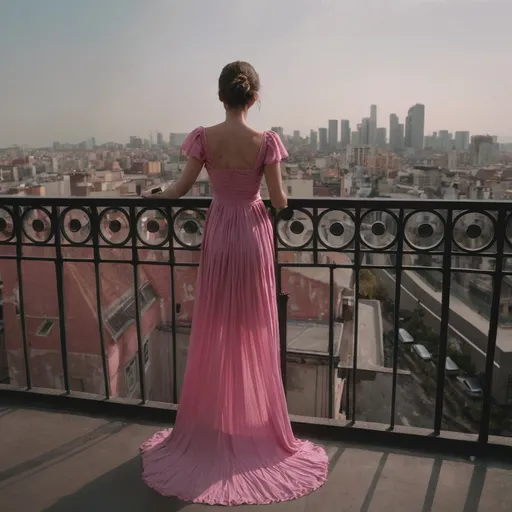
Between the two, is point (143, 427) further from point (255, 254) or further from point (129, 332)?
point (129, 332)

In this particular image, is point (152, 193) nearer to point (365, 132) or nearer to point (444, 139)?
point (365, 132)

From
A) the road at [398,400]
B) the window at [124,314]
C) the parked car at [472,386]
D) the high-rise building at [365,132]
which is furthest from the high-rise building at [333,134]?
the parked car at [472,386]

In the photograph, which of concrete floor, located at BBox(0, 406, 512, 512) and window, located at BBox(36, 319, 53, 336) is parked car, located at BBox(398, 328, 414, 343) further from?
concrete floor, located at BBox(0, 406, 512, 512)

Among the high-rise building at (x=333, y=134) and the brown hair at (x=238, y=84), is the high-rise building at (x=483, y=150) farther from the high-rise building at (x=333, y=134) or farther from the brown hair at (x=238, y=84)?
the brown hair at (x=238, y=84)

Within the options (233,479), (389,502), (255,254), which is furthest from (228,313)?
(389,502)

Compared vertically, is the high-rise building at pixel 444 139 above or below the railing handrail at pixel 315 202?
above
